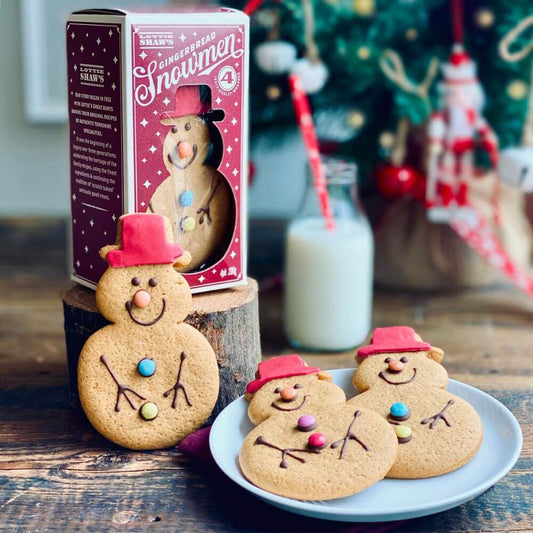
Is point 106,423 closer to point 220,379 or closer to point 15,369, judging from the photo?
point 220,379

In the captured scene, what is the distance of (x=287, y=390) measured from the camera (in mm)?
831

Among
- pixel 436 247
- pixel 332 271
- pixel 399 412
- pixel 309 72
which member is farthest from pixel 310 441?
pixel 436 247

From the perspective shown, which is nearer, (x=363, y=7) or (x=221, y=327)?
(x=221, y=327)

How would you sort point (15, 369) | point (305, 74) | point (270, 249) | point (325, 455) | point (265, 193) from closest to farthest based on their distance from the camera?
point (325, 455)
point (15, 369)
point (305, 74)
point (270, 249)
point (265, 193)

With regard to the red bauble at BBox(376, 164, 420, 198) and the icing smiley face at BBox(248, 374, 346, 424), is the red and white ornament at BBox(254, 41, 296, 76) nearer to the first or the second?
the red bauble at BBox(376, 164, 420, 198)

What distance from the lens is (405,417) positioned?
2.66 feet

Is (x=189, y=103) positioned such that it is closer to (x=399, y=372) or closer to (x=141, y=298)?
(x=141, y=298)

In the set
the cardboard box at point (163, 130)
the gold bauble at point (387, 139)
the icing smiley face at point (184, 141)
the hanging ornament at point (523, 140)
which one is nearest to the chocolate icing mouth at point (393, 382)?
the cardboard box at point (163, 130)

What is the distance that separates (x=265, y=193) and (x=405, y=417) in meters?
1.29

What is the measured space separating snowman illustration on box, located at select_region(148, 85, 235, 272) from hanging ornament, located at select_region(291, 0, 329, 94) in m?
0.35

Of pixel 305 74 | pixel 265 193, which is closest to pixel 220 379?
pixel 305 74

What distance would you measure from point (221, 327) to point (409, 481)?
0.28 meters

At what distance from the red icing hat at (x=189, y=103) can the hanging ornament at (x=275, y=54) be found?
0.35m

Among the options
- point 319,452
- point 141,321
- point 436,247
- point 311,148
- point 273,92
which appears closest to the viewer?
point 319,452
